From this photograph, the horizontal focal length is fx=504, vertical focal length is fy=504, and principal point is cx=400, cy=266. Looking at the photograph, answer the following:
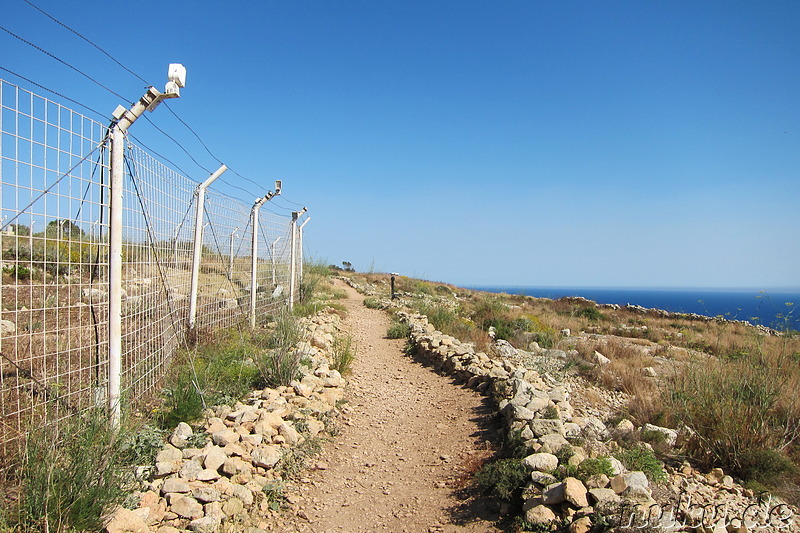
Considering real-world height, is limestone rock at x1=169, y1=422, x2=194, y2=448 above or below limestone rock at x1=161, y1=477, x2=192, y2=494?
above

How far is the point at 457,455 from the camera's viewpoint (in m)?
5.16

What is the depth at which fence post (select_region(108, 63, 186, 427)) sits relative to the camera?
4156 millimetres

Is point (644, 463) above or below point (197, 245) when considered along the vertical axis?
below

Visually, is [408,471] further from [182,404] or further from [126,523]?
[126,523]

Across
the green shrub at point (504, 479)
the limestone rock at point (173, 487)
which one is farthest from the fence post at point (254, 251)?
the green shrub at point (504, 479)

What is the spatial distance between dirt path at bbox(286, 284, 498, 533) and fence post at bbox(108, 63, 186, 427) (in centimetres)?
188

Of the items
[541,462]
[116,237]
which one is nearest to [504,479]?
[541,462]

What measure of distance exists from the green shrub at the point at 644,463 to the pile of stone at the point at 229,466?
2992 millimetres

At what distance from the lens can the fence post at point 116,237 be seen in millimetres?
4156

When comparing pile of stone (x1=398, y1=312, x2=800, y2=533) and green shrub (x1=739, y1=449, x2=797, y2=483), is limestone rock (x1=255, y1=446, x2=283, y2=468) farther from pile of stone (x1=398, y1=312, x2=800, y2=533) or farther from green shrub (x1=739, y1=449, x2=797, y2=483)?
green shrub (x1=739, y1=449, x2=797, y2=483)

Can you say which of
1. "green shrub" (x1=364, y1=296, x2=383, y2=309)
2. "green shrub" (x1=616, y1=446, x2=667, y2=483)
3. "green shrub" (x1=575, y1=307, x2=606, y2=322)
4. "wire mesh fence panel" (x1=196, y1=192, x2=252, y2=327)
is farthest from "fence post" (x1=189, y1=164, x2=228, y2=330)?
"green shrub" (x1=575, y1=307, x2=606, y2=322)

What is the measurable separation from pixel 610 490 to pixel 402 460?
2.14 m

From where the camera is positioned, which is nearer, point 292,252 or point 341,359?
point 341,359

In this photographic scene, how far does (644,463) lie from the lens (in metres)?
4.38
